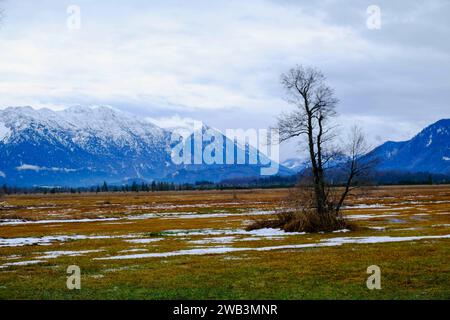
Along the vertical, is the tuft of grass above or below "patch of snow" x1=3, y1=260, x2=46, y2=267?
above

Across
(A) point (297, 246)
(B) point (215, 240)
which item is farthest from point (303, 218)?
(A) point (297, 246)

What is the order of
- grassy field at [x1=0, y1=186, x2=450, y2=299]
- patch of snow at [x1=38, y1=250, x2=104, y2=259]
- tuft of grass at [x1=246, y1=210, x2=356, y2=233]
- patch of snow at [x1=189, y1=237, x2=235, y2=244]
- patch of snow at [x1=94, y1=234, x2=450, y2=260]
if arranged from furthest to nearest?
tuft of grass at [x1=246, y1=210, x2=356, y2=233]
patch of snow at [x1=189, y1=237, x2=235, y2=244]
patch of snow at [x1=38, y1=250, x2=104, y2=259]
patch of snow at [x1=94, y1=234, x2=450, y2=260]
grassy field at [x1=0, y1=186, x2=450, y2=299]

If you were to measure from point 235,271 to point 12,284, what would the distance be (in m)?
9.03

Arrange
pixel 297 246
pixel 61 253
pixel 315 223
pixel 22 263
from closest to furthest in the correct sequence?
1. pixel 22 263
2. pixel 297 246
3. pixel 61 253
4. pixel 315 223

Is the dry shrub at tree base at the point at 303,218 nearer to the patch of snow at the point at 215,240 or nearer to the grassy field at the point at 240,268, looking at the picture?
the grassy field at the point at 240,268

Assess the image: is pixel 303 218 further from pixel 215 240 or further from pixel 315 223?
pixel 215 240

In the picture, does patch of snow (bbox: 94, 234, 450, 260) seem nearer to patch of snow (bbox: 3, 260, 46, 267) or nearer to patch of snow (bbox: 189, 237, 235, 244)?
patch of snow (bbox: 3, 260, 46, 267)

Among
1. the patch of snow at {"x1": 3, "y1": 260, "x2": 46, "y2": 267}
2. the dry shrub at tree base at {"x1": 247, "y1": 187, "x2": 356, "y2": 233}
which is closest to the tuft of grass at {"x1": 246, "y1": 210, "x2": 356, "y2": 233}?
the dry shrub at tree base at {"x1": 247, "y1": 187, "x2": 356, "y2": 233}

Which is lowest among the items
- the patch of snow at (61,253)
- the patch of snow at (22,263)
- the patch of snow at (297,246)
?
the patch of snow at (61,253)

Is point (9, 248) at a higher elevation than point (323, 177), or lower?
lower

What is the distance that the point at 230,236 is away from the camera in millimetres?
41500

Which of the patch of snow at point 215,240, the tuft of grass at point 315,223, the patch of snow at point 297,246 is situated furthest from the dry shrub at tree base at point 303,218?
the patch of snow at point 215,240
